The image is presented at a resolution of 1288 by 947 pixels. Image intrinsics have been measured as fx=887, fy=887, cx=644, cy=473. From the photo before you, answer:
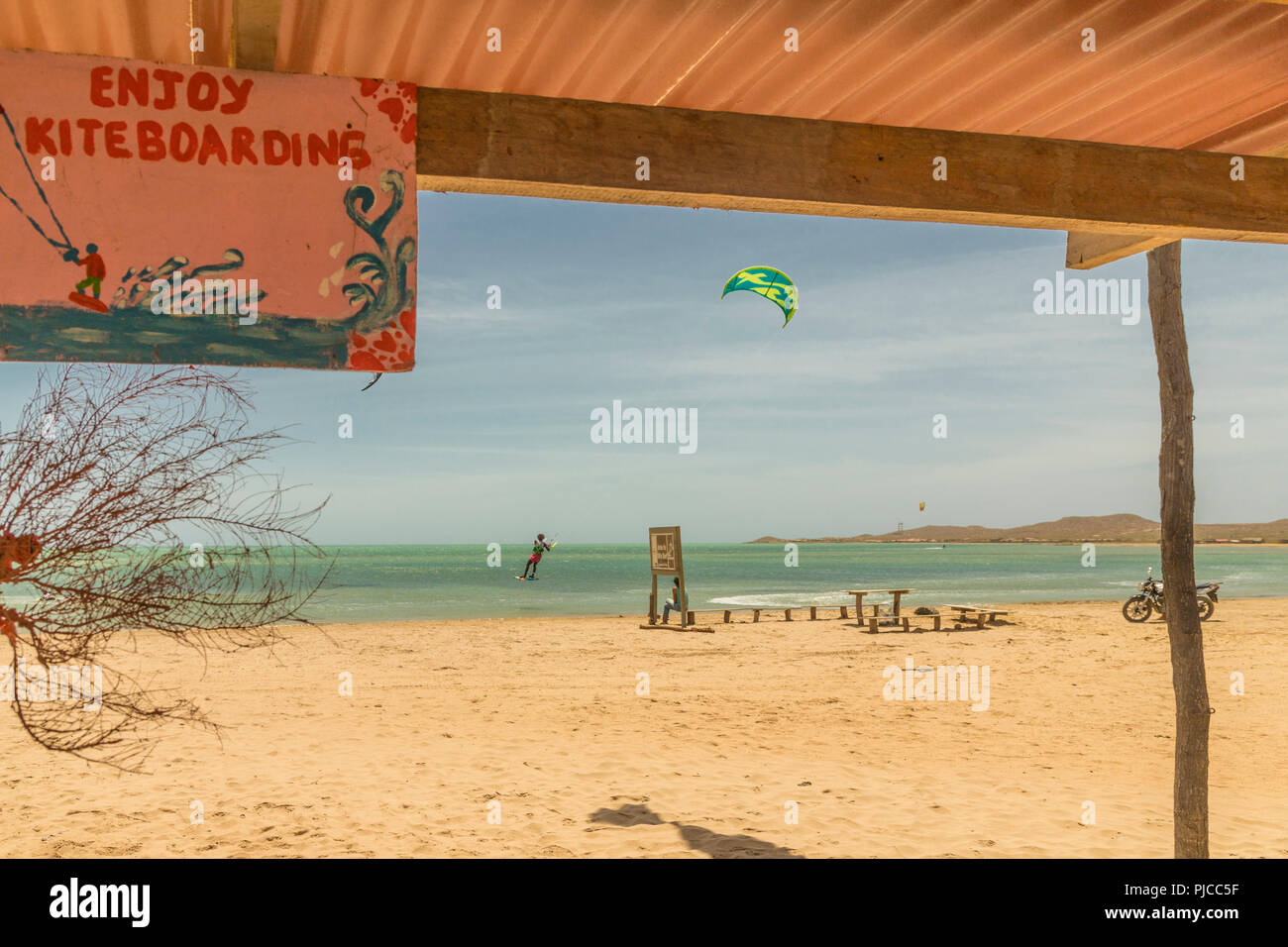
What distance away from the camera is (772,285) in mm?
15508

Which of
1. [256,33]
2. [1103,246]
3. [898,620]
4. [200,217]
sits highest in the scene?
[256,33]

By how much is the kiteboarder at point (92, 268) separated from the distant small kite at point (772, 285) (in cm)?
1349

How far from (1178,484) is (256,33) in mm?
5972

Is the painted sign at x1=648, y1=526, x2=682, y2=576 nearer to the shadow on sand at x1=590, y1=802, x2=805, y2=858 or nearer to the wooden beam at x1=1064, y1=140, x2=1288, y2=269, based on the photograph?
the shadow on sand at x1=590, y1=802, x2=805, y2=858

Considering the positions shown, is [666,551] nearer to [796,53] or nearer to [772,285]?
[772,285]

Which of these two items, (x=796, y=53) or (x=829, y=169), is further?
(x=829, y=169)

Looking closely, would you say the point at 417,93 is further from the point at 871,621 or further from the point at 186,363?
the point at 871,621

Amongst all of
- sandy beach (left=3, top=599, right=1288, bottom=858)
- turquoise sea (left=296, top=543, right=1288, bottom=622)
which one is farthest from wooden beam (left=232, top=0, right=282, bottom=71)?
turquoise sea (left=296, top=543, right=1288, bottom=622)

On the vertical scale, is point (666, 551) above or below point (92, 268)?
below

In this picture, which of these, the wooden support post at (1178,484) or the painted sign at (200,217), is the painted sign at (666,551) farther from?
the painted sign at (200,217)

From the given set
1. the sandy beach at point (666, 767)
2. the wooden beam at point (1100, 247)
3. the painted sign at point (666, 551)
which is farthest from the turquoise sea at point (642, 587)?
the wooden beam at point (1100, 247)

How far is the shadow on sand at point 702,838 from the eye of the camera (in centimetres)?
614

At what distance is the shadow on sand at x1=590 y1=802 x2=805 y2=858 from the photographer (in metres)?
6.14

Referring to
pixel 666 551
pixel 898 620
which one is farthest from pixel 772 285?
pixel 898 620
